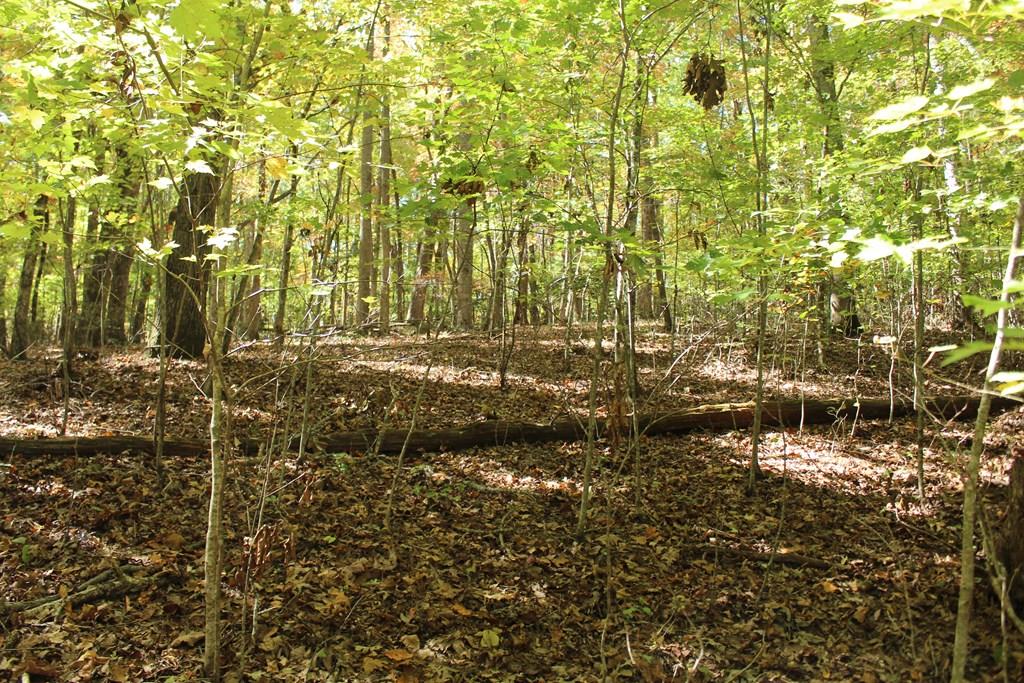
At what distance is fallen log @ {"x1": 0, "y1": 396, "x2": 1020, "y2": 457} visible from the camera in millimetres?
5130

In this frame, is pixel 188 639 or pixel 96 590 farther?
pixel 96 590

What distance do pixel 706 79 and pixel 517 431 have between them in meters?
3.81

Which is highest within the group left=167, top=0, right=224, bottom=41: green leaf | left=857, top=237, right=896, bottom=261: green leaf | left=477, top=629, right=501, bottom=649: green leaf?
left=167, top=0, right=224, bottom=41: green leaf

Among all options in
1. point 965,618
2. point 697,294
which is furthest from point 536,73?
point 697,294

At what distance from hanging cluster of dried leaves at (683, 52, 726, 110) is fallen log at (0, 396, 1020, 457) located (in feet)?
9.09

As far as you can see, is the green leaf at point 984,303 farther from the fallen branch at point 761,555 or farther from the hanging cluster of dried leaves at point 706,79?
the hanging cluster of dried leaves at point 706,79

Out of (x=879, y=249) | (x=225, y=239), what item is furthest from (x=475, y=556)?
(x=879, y=249)

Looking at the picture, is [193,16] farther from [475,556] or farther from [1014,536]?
[1014,536]

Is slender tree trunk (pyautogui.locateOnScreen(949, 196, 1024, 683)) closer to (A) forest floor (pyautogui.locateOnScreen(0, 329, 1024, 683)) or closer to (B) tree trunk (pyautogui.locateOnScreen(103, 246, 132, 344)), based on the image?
(A) forest floor (pyautogui.locateOnScreen(0, 329, 1024, 683))

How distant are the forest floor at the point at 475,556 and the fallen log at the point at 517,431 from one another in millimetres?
156

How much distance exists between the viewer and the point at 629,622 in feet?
13.4

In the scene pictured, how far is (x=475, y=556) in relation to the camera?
4602 mm

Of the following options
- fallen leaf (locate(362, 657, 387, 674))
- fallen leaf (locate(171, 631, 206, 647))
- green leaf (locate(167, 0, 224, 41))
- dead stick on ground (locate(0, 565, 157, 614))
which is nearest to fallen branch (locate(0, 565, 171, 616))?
dead stick on ground (locate(0, 565, 157, 614))

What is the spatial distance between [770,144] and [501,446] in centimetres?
712
